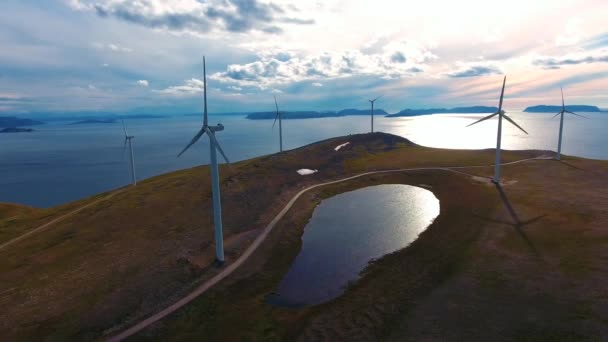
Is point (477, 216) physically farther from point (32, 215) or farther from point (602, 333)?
point (32, 215)

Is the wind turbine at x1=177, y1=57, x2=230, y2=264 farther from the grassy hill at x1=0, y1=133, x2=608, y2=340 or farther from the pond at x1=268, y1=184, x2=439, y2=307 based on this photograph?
the pond at x1=268, y1=184, x2=439, y2=307

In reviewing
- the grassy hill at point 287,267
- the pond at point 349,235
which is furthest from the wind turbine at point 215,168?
the pond at point 349,235

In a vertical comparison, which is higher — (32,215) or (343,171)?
(343,171)

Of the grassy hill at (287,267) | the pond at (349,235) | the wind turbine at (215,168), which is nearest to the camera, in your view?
the grassy hill at (287,267)

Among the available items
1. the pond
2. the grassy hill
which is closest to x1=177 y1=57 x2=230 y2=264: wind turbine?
the grassy hill

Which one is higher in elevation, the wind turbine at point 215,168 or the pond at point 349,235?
the wind turbine at point 215,168

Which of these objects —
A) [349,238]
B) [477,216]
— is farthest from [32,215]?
[477,216]

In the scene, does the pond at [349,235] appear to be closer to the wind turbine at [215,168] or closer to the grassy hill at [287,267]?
the grassy hill at [287,267]
